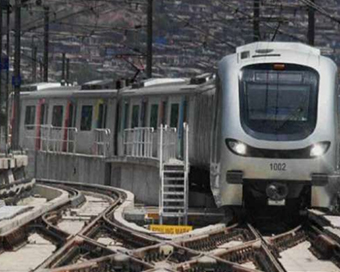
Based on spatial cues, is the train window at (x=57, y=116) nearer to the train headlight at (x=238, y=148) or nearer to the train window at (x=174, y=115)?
the train window at (x=174, y=115)

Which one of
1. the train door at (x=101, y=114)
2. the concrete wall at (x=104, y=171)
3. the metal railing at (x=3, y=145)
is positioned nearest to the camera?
the concrete wall at (x=104, y=171)

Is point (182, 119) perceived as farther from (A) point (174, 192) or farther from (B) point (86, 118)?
(B) point (86, 118)

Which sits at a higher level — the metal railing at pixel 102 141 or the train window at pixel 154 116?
the train window at pixel 154 116

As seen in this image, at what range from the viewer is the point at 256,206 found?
18219 mm

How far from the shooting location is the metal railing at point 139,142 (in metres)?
27.4

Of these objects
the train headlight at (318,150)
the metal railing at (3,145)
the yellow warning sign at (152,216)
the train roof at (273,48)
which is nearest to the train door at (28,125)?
the metal railing at (3,145)

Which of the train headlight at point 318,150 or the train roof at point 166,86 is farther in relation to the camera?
the train roof at point 166,86

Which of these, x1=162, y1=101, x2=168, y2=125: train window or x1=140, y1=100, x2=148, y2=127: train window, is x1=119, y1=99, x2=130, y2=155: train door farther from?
x1=162, y1=101, x2=168, y2=125: train window

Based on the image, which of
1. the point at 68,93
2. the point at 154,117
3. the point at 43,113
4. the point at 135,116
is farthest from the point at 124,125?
the point at 43,113

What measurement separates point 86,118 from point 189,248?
22.2 m

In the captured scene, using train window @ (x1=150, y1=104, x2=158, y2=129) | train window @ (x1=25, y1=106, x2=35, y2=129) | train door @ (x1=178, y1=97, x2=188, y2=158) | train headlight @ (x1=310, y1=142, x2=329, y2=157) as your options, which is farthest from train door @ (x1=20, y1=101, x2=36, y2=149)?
train headlight @ (x1=310, y1=142, x2=329, y2=157)

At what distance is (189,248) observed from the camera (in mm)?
13148

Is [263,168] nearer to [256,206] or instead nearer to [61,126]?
[256,206]

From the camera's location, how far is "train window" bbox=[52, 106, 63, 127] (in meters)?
36.4
